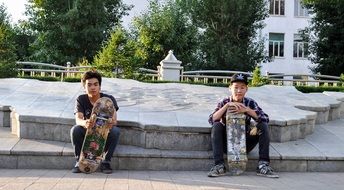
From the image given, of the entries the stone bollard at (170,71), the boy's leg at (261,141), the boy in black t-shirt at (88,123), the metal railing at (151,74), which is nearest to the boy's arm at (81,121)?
the boy in black t-shirt at (88,123)

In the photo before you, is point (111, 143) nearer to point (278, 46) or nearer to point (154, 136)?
point (154, 136)

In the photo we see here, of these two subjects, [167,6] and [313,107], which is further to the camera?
[167,6]

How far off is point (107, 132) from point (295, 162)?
91.7 inches

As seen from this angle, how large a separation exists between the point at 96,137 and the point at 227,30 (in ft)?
63.4

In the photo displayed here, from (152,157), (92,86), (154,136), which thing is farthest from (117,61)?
(152,157)

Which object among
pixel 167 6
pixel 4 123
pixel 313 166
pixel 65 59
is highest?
pixel 167 6

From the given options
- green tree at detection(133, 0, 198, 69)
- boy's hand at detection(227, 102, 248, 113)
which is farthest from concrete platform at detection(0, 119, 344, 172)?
green tree at detection(133, 0, 198, 69)

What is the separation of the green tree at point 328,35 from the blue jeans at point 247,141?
2084 centimetres

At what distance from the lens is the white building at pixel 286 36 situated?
3450 centimetres

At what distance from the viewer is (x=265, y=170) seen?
525 cm

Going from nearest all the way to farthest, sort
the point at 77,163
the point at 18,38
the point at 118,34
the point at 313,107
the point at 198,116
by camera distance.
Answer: the point at 77,163, the point at 198,116, the point at 313,107, the point at 118,34, the point at 18,38

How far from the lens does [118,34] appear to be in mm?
16422

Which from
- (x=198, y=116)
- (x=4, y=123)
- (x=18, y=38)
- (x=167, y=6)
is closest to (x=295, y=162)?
(x=198, y=116)

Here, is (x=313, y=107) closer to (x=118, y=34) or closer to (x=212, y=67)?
(x=118, y=34)
